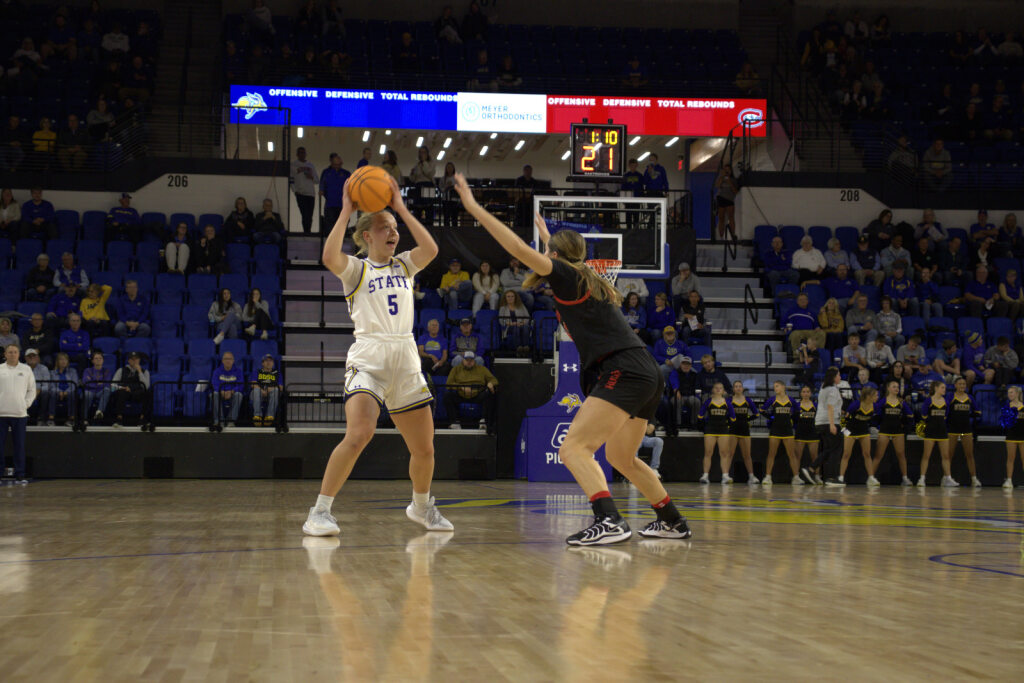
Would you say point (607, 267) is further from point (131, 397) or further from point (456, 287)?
point (131, 397)

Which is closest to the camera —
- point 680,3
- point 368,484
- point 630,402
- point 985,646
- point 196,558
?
point 985,646

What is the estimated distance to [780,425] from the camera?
16.9m

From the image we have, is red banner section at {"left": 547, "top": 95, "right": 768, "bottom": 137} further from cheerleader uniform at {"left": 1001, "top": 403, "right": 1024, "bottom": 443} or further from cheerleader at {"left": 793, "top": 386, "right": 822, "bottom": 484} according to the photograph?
cheerleader uniform at {"left": 1001, "top": 403, "right": 1024, "bottom": 443}

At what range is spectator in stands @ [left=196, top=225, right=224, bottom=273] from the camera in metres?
19.1

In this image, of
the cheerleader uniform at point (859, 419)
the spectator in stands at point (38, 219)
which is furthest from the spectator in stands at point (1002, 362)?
the spectator in stands at point (38, 219)

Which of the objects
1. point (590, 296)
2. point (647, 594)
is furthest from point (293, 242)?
point (647, 594)

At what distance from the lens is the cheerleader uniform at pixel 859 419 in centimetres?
1702

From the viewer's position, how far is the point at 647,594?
14.5 ft

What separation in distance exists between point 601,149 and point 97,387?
26.6 ft

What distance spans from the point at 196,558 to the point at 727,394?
12616 mm

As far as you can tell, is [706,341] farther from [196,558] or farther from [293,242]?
[196,558]

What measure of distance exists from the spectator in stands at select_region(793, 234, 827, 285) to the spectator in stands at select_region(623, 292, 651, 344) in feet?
13.4

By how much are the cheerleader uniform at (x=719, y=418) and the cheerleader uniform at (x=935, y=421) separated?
3.28m

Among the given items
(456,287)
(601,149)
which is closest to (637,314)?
(456,287)
